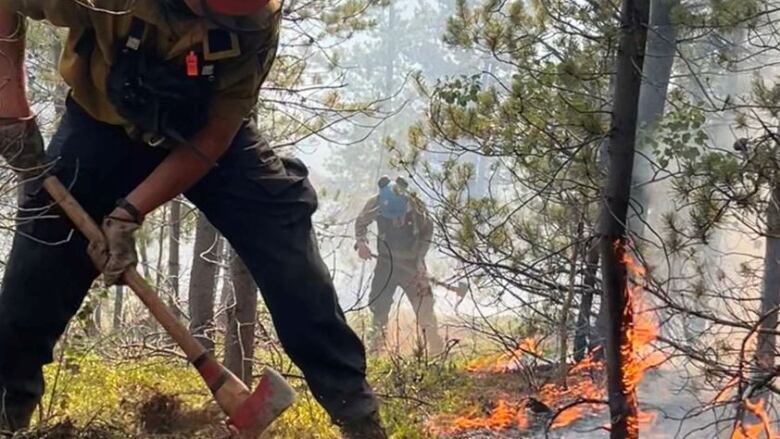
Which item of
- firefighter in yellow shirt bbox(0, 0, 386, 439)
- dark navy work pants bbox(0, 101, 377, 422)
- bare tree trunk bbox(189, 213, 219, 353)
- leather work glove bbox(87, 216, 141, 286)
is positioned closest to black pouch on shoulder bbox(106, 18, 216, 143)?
firefighter in yellow shirt bbox(0, 0, 386, 439)

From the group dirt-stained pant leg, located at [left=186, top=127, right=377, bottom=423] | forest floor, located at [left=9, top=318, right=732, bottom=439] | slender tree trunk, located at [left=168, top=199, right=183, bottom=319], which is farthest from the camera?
slender tree trunk, located at [left=168, top=199, right=183, bottom=319]

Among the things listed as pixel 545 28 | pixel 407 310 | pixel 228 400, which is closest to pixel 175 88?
pixel 228 400

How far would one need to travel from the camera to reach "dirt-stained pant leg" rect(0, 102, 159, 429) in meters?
2.75

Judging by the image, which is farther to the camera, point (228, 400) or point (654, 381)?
point (654, 381)

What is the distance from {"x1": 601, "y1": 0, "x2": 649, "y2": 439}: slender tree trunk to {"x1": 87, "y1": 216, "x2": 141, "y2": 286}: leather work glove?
153 cm

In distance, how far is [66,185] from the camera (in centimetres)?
283

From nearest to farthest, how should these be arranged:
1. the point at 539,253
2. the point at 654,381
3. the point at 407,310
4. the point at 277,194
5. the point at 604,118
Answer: the point at 277,194
the point at 604,118
the point at 539,253
the point at 654,381
the point at 407,310

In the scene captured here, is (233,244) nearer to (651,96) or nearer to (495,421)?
(495,421)

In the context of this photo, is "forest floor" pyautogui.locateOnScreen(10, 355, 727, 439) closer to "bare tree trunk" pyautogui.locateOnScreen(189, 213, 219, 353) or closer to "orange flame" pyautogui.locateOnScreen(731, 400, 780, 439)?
"orange flame" pyautogui.locateOnScreen(731, 400, 780, 439)

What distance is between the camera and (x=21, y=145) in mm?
2766

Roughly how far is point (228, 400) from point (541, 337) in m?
4.02

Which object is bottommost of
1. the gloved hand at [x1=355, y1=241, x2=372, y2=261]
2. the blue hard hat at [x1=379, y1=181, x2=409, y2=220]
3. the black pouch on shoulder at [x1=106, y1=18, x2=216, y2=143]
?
the black pouch on shoulder at [x1=106, y1=18, x2=216, y2=143]

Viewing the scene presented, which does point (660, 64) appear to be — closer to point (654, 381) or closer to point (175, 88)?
point (654, 381)

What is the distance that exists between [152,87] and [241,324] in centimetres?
162
